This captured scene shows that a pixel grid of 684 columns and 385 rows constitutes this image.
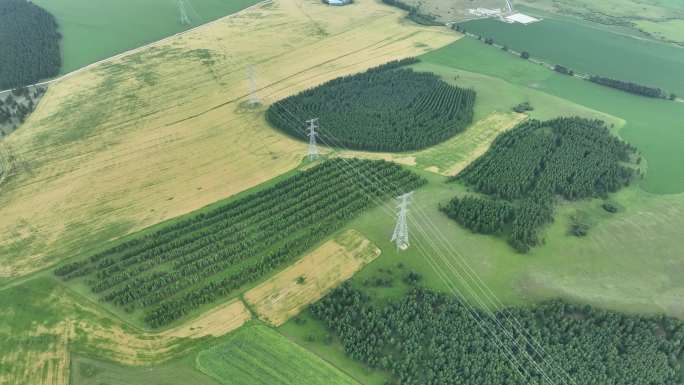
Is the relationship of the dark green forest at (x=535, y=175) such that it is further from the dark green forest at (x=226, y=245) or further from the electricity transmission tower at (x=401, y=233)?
the dark green forest at (x=226, y=245)

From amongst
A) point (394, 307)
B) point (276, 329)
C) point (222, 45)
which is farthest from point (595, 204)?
point (222, 45)

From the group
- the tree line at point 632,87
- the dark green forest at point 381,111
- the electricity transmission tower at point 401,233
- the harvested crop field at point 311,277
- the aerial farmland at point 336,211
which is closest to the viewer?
the aerial farmland at point 336,211

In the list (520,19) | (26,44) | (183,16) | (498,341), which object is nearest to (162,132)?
(26,44)

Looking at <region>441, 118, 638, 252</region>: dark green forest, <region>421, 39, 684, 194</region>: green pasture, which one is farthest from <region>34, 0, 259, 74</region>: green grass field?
<region>441, 118, 638, 252</region>: dark green forest

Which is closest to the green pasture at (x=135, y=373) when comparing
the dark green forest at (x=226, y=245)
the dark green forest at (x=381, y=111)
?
the dark green forest at (x=226, y=245)

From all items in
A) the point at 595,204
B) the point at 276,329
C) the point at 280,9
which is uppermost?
the point at 280,9

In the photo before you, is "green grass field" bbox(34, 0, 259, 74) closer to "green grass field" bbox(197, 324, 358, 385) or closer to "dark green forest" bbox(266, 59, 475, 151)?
"dark green forest" bbox(266, 59, 475, 151)

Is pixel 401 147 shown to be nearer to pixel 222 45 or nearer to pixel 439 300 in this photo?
pixel 439 300
